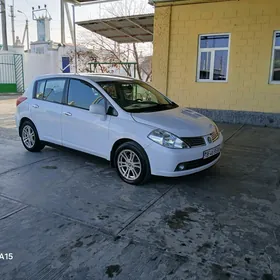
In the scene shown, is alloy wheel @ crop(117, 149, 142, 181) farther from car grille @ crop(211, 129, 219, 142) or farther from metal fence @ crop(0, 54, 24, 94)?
metal fence @ crop(0, 54, 24, 94)

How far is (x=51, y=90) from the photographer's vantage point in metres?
5.36

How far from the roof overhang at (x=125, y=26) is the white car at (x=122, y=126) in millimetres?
6793

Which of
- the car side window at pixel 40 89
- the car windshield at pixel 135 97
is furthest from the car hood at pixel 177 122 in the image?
the car side window at pixel 40 89

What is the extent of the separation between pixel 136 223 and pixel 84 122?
6.92 feet

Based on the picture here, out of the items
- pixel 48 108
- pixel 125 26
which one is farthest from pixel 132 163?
pixel 125 26

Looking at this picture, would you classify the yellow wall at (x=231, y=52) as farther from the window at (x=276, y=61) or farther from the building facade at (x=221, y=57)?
the window at (x=276, y=61)

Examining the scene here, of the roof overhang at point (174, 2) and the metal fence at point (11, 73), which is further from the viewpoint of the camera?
the metal fence at point (11, 73)

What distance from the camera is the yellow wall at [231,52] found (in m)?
8.66

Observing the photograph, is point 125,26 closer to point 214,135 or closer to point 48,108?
point 48,108

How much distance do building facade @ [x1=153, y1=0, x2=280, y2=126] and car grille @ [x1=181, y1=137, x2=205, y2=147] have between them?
589 centimetres

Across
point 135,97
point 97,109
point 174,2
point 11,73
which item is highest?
point 174,2

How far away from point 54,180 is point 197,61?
7.15 metres

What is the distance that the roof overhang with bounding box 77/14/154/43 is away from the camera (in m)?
11.3

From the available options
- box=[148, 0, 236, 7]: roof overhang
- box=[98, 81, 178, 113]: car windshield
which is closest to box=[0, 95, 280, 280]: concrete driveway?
box=[98, 81, 178, 113]: car windshield
